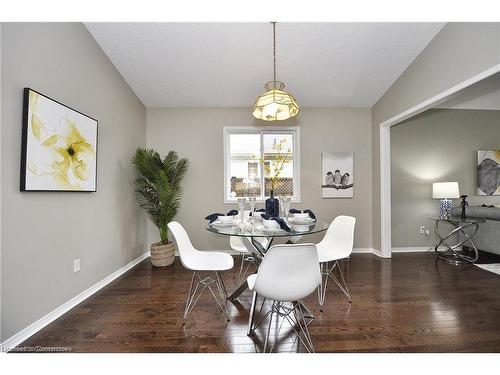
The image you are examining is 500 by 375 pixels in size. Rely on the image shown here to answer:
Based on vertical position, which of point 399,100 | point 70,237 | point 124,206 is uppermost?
point 399,100

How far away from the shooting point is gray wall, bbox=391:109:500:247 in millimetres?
3834

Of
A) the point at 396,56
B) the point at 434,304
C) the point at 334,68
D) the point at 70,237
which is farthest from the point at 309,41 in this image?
the point at 70,237

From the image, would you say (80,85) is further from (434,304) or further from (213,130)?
(434,304)

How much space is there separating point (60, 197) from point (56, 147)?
0.47 meters

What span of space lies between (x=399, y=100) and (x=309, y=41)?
1.67 m

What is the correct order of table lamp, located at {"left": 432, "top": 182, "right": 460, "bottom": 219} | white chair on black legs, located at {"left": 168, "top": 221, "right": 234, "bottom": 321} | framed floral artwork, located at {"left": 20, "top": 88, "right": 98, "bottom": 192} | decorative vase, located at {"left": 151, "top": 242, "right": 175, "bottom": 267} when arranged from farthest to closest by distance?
table lamp, located at {"left": 432, "top": 182, "right": 460, "bottom": 219} → decorative vase, located at {"left": 151, "top": 242, "right": 175, "bottom": 267} → white chair on black legs, located at {"left": 168, "top": 221, "right": 234, "bottom": 321} → framed floral artwork, located at {"left": 20, "top": 88, "right": 98, "bottom": 192}

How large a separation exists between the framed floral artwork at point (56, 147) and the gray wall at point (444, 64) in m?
3.99

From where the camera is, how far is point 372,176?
3.83 m

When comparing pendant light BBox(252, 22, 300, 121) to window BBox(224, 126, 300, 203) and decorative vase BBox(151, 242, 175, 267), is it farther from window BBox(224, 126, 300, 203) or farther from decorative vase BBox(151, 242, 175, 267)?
decorative vase BBox(151, 242, 175, 267)

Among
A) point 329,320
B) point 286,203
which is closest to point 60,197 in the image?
point 286,203

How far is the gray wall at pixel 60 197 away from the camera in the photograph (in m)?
1.58

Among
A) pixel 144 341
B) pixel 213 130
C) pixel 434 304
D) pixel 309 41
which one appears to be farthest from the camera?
pixel 213 130

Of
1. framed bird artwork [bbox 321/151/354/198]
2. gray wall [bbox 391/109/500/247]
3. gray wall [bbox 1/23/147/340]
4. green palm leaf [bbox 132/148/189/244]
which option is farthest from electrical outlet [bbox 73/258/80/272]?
gray wall [bbox 391/109/500/247]

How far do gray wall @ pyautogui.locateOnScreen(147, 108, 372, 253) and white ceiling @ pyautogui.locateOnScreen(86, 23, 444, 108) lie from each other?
0.85 feet
